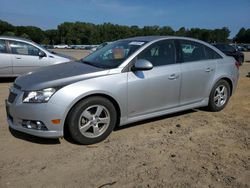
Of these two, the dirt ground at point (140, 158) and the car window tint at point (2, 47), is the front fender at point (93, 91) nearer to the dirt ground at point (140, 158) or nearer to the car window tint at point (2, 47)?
the dirt ground at point (140, 158)

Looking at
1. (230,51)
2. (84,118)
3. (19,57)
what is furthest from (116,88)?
(230,51)

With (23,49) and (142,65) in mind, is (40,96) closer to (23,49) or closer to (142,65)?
(142,65)

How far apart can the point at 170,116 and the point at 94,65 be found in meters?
1.87

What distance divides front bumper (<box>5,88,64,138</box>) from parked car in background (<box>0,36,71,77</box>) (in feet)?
18.9

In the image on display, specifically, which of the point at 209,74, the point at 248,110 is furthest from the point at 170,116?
Result: the point at 248,110

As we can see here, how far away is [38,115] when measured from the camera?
4012mm

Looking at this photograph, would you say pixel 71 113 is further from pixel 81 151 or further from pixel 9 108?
pixel 9 108

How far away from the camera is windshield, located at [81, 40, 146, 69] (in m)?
4.80

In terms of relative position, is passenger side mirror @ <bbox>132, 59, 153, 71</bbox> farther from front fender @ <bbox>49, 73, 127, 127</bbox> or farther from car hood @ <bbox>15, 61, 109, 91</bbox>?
car hood @ <bbox>15, 61, 109, 91</bbox>

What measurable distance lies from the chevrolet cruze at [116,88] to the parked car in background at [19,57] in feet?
16.0

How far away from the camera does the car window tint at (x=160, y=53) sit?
195 inches

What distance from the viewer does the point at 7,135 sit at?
185 inches

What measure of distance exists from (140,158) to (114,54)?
6.47ft

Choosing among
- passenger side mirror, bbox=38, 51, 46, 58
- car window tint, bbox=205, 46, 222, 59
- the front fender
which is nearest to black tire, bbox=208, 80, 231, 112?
car window tint, bbox=205, 46, 222, 59
